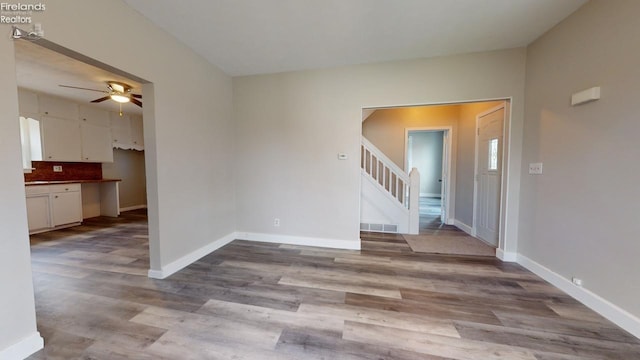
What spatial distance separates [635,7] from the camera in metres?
1.73

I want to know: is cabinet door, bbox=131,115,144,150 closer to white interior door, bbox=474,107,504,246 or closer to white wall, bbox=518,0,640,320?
white interior door, bbox=474,107,504,246

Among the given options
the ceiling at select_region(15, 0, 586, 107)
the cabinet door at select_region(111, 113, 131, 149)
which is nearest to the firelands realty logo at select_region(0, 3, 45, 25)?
the ceiling at select_region(15, 0, 586, 107)

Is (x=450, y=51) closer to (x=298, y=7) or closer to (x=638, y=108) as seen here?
(x=638, y=108)

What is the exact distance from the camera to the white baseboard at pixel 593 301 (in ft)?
5.61

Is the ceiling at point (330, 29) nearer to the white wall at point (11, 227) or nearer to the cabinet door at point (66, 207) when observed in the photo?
the white wall at point (11, 227)

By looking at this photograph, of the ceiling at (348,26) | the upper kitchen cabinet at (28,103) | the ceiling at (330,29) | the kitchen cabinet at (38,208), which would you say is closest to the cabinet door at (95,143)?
the upper kitchen cabinet at (28,103)

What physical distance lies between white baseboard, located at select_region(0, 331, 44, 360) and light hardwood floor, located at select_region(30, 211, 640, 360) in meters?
0.05

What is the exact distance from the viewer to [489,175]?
12.4 ft

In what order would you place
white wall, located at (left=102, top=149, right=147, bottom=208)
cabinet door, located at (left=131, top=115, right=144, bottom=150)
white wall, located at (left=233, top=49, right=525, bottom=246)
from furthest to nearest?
1. cabinet door, located at (left=131, top=115, right=144, bottom=150)
2. white wall, located at (left=102, top=149, right=147, bottom=208)
3. white wall, located at (left=233, top=49, right=525, bottom=246)

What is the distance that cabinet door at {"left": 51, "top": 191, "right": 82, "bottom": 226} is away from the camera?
4461mm

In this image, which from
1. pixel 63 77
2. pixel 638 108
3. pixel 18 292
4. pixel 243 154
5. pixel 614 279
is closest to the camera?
pixel 18 292

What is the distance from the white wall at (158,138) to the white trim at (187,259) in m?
0.06

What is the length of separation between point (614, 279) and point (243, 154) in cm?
439

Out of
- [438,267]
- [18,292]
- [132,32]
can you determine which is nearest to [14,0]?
[132,32]
